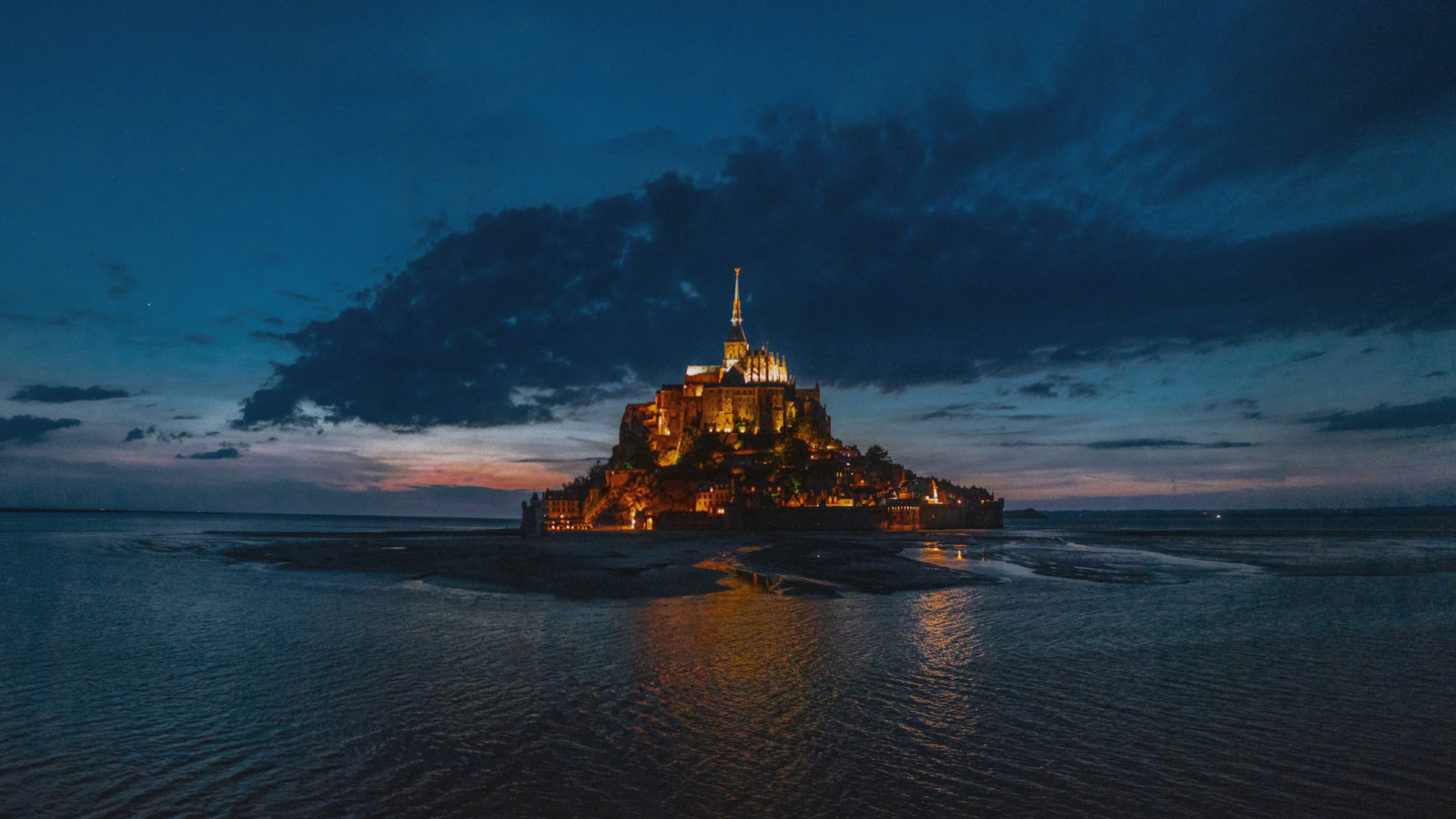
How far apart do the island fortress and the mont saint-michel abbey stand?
21 centimetres

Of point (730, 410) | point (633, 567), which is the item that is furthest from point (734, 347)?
point (633, 567)

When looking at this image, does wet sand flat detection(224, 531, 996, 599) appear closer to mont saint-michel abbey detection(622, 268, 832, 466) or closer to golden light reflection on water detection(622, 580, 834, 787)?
golden light reflection on water detection(622, 580, 834, 787)

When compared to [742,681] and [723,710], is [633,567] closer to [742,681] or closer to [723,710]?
[742,681]

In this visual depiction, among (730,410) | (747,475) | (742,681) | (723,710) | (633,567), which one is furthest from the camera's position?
(730,410)

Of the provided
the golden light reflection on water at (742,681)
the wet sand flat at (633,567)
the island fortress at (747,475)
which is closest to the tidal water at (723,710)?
the golden light reflection on water at (742,681)

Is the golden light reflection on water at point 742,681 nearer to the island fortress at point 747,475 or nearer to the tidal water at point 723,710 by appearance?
the tidal water at point 723,710

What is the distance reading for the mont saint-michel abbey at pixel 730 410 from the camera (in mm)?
138000

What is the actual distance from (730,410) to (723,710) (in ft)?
413

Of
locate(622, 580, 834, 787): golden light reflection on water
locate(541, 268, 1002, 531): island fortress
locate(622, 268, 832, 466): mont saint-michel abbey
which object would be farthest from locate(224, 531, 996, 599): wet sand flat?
locate(622, 268, 832, 466): mont saint-michel abbey

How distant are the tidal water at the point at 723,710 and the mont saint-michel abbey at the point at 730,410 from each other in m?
111

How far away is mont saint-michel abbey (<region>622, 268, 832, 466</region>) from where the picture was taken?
13800 cm

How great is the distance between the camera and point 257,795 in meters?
9.10

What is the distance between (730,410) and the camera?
5472 inches

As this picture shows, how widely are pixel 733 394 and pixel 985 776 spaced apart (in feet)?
427
